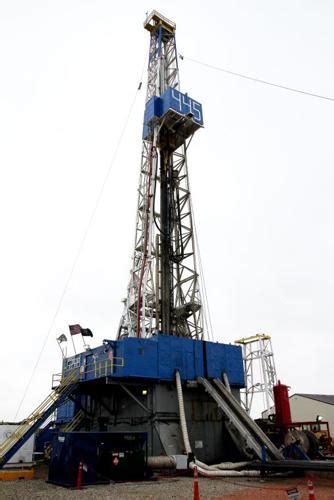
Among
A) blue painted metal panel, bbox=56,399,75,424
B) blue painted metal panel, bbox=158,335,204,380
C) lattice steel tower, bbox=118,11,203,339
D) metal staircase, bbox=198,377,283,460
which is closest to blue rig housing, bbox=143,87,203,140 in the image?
lattice steel tower, bbox=118,11,203,339

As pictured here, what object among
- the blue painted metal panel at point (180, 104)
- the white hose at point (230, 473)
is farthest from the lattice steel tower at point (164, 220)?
the white hose at point (230, 473)

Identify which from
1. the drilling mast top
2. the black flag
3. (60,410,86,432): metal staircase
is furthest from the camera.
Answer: the drilling mast top

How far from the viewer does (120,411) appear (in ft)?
78.3

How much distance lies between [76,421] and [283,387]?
488 inches

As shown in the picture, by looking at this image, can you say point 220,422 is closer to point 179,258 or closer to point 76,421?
point 76,421

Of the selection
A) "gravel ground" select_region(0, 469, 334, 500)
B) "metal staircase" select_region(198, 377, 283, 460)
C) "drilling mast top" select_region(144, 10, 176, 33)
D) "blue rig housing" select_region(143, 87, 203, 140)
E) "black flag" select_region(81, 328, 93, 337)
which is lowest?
"gravel ground" select_region(0, 469, 334, 500)

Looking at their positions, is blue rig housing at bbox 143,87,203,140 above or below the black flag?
above

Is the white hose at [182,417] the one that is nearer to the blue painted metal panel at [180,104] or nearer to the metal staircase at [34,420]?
the metal staircase at [34,420]

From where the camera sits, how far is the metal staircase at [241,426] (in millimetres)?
18984

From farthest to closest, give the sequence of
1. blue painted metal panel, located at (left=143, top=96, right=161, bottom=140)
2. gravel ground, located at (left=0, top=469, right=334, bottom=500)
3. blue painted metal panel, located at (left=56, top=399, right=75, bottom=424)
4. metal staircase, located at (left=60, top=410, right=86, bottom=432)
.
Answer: blue painted metal panel, located at (left=143, top=96, right=161, bottom=140), blue painted metal panel, located at (left=56, top=399, right=75, bottom=424), metal staircase, located at (left=60, top=410, right=86, bottom=432), gravel ground, located at (left=0, top=469, right=334, bottom=500)

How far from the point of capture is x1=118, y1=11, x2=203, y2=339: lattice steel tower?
28953 millimetres

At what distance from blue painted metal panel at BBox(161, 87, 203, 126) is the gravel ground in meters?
24.2

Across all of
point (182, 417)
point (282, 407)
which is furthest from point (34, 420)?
point (282, 407)

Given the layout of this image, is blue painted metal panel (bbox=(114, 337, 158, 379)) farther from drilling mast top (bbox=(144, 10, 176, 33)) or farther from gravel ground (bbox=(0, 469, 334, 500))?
drilling mast top (bbox=(144, 10, 176, 33))
